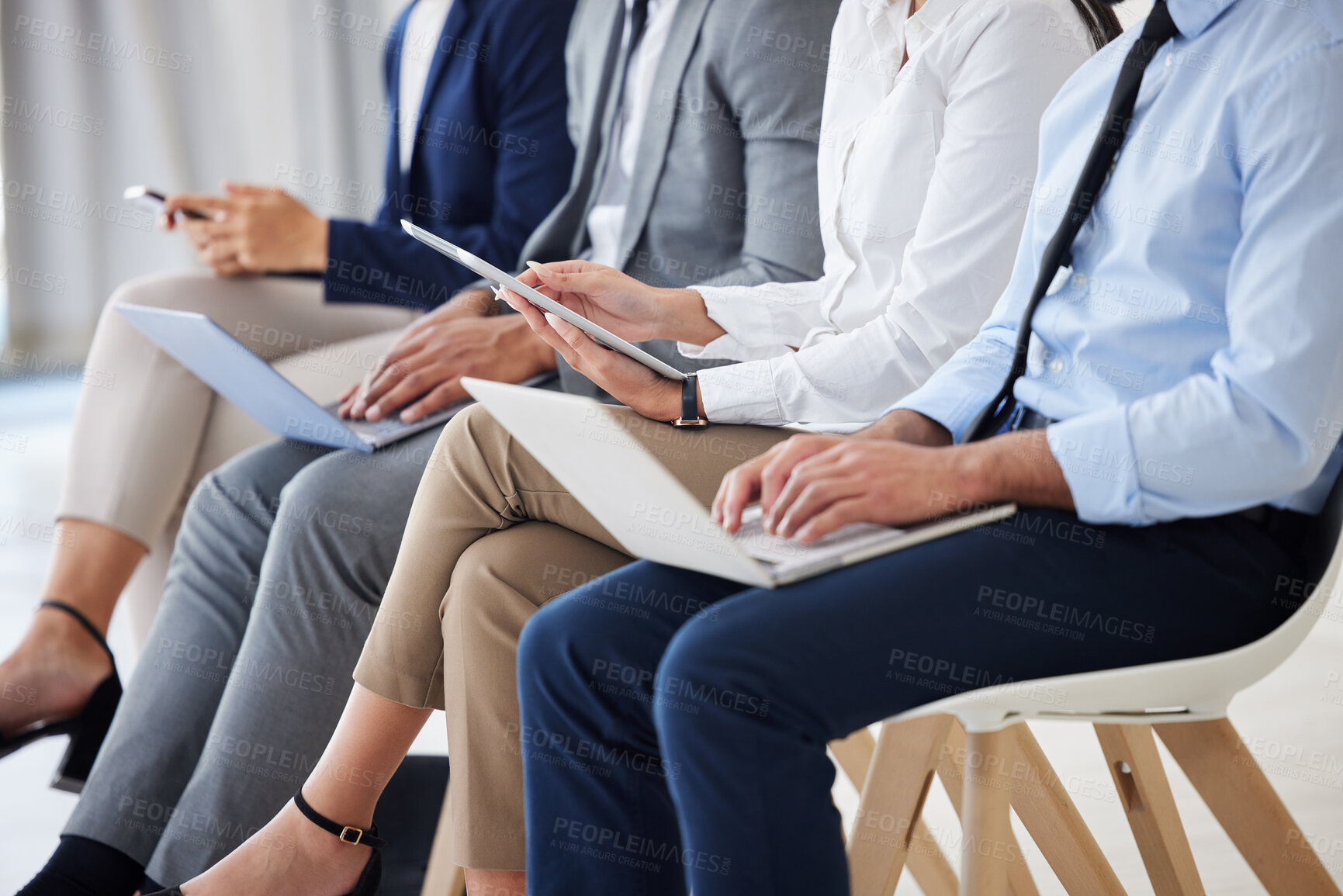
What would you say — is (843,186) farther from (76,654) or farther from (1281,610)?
(76,654)

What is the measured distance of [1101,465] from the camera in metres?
0.71

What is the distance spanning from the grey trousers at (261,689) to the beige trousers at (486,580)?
0.16 metres

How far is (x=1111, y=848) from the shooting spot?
4.32ft

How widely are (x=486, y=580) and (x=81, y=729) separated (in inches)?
29.0

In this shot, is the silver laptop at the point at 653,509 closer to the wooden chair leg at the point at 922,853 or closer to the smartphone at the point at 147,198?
the wooden chair leg at the point at 922,853

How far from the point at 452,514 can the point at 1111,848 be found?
89 centimetres

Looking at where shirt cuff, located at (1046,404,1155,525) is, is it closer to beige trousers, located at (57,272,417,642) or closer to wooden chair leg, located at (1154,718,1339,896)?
wooden chair leg, located at (1154,718,1339,896)

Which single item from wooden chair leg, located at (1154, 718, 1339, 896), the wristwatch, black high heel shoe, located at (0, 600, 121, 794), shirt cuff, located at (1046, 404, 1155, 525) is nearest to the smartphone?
black high heel shoe, located at (0, 600, 121, 794)

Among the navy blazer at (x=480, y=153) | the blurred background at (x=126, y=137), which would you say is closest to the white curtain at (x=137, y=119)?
the blurred background at (x=126, y=137)

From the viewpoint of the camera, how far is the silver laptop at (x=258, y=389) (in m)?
1.14

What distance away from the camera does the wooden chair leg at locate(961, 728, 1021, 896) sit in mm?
773

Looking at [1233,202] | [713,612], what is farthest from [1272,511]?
[713,612]

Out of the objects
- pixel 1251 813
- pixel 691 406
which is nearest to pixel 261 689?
pixel 691 406

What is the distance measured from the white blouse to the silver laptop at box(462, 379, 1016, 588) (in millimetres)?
262
